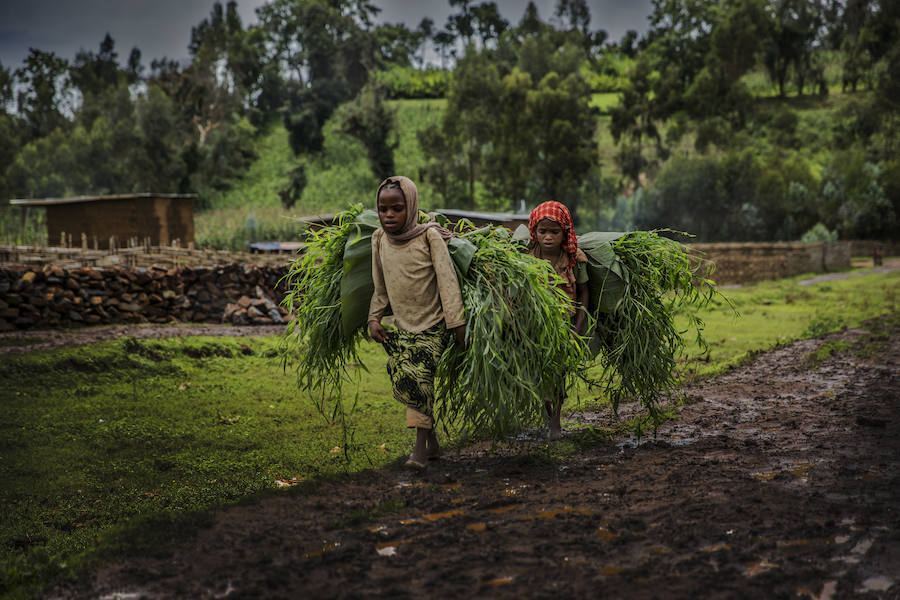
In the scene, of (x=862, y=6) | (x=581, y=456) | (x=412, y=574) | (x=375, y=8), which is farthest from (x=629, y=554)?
(x=862, y=6)

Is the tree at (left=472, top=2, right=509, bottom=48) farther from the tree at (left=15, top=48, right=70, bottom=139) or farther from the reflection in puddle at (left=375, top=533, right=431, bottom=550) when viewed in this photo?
the reflection in puddle at (left=375, top=533, right=431, bottom=550)

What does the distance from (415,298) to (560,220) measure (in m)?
1.39

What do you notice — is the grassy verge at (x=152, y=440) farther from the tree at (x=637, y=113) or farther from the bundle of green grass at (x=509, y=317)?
the tree at (x=637, y=113)

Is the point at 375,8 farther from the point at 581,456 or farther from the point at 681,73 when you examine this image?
the point at 581,456

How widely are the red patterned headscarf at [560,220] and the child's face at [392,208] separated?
4.19 feet

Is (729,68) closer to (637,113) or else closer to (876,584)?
(637,113)

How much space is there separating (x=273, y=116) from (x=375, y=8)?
516 inches

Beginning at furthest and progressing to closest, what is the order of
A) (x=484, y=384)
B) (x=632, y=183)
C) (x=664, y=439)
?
(x=632, y=183) < (x=664, y=439) < (x=484, y=384)

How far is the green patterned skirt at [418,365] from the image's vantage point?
189 inches

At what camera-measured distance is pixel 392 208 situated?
475 centimetres

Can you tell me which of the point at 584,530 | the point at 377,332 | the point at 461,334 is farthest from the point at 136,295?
the point at 584,530

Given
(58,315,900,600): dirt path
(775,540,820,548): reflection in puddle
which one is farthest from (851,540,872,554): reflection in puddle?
(775,540,820,548): reflection in puddle

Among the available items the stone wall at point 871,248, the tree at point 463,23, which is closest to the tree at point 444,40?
the tree at point 463,23

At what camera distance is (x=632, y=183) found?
49219 millimetres
